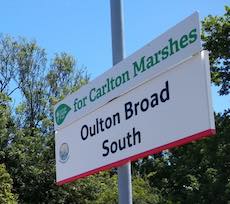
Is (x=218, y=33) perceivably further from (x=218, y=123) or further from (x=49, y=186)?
(x=49, y=186)

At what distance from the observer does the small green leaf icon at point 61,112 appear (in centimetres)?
576

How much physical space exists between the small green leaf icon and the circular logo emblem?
0.27 metres

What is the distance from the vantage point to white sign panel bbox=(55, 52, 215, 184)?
13.3ft

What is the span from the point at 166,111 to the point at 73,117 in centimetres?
148

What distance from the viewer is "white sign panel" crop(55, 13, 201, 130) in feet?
13.8

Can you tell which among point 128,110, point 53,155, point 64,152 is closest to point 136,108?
point 128,110

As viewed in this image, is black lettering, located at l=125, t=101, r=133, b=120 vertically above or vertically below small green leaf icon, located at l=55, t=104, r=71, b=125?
below

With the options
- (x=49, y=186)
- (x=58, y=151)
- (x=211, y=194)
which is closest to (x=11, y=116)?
(x=49, y=186)

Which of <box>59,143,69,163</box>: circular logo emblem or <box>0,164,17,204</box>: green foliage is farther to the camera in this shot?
<box>0,164,17,204</box>: green foliage

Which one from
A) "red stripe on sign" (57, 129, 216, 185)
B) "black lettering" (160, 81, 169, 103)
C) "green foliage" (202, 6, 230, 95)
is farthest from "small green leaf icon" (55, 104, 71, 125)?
"green foliage" (202, 6, 230, 95)

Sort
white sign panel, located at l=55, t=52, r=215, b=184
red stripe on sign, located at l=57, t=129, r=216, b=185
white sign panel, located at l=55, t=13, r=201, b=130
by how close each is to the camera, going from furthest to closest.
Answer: white sign panel, located at l=55, t=13, r=201, b=130 < white sign panel, located at l=55, t=52, r=215, b=184 < red stripe on sign, located at l=57, t=129, r=216, b=185

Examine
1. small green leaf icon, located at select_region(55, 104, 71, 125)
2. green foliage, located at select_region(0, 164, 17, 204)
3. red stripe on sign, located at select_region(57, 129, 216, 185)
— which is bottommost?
red stripe on sign, located at select_region(57, 129, 216, 185)

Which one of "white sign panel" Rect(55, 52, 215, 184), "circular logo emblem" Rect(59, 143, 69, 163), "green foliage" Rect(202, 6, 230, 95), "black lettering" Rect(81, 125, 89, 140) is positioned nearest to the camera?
"white sign panel" Rect(55, 52, 215, 184)

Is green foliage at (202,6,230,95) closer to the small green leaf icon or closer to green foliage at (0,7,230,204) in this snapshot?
green foliage at (0,7,230,204)
